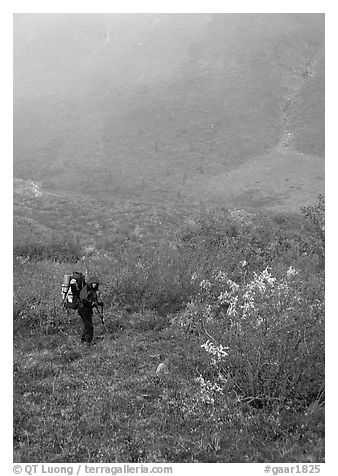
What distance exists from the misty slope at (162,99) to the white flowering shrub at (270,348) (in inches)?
1167

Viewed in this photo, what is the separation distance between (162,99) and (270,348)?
6303 centimetres

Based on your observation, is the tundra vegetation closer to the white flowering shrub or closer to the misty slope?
the white flowering shrub

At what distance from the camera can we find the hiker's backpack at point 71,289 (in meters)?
9.49

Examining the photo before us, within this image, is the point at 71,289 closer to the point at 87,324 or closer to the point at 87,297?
the point at 87,297

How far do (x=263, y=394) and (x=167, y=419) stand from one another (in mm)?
1549

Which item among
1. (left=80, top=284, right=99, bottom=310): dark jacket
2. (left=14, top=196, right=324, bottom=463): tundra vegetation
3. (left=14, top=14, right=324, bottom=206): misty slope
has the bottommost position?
(left=14, top=196, right=324, bottom=463): tundra vegetation

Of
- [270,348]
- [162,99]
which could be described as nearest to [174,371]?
[270,348]

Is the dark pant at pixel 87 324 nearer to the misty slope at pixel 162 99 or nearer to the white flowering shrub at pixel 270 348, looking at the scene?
the white flowering shrub at pixel 270 348

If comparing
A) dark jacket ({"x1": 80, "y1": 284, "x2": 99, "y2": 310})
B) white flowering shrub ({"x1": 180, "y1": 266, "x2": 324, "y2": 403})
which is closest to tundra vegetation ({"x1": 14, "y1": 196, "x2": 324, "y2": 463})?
white flowering shrub ({"x1": 180, "y1": 266, "x2": 324, "y2": 403})

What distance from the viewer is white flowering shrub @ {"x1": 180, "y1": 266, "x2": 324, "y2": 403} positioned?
6.73 meters

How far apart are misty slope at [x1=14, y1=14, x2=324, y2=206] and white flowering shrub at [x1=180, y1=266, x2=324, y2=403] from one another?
1167 inches

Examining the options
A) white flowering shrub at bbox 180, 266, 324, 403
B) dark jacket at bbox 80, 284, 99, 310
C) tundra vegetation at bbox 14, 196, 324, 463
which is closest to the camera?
tundra vegetation at bbox 14, 196, 324, 463

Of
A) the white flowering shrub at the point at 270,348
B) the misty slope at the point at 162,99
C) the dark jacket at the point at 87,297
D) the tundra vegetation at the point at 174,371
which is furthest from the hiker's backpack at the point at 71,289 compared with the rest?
the misty slope at the point at 162,99

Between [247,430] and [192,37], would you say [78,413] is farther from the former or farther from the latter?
[192,37]
